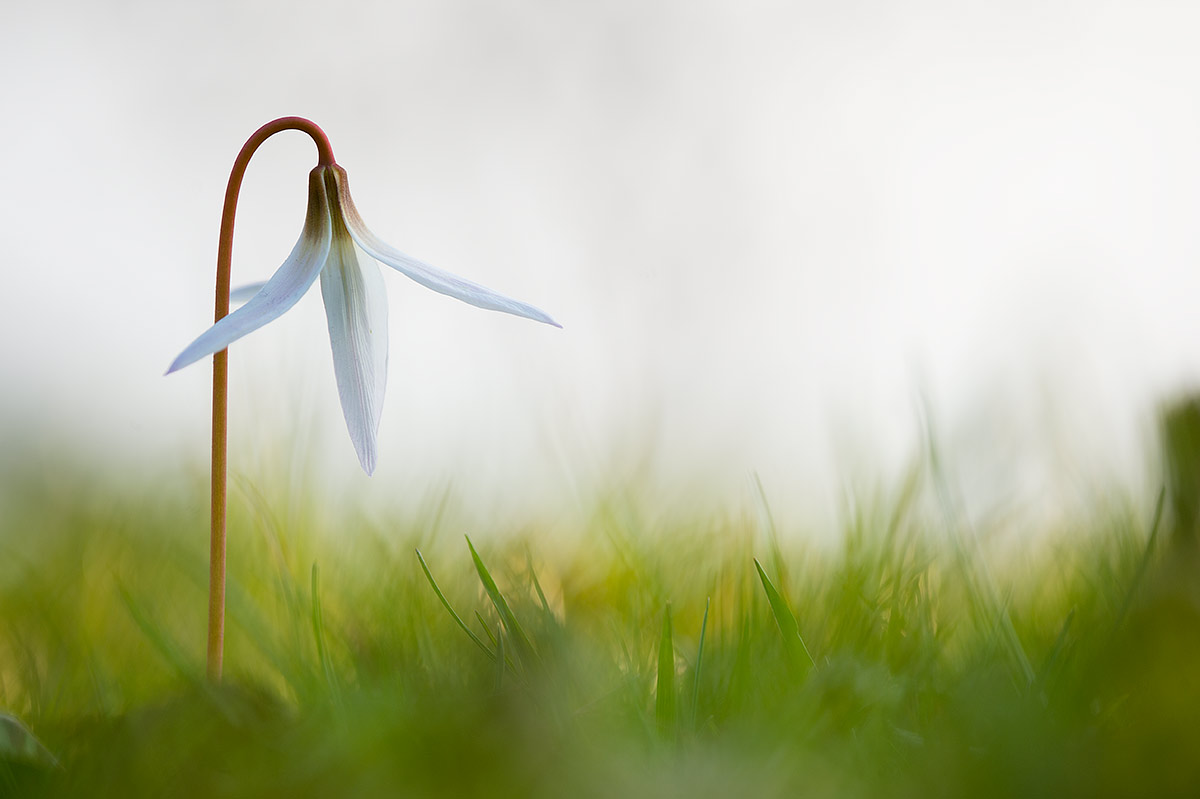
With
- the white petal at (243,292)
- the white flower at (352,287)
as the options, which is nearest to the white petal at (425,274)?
the white flower at (352,287)

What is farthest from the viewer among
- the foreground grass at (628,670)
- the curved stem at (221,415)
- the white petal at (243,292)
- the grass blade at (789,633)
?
the white petal at (243,292)

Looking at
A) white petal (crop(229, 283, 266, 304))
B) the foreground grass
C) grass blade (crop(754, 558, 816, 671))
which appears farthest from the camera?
white petal (crop(229, 283, 266, 304))

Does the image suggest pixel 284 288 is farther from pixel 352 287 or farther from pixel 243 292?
pixel 243 292

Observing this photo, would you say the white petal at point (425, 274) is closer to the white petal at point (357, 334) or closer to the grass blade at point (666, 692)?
the white petal at point (357, 334)

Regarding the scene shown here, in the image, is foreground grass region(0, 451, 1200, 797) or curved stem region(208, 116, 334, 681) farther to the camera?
curved stem region(208, 116, 334, 681)

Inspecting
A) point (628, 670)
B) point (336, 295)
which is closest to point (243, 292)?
point (336, 295)

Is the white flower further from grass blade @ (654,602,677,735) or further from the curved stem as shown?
grass blade @ (654,602,677,735)

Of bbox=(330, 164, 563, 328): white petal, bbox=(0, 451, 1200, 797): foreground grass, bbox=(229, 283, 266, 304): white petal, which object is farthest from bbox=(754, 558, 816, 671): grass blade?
bbox=(229, 283, 266, 304): white petal
